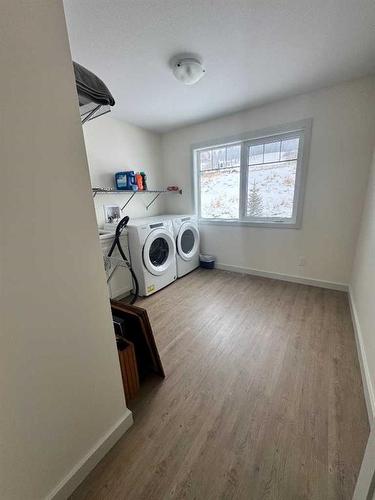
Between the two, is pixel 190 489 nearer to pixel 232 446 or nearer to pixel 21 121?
pixel 232 446

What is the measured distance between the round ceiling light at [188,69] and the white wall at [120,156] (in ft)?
4.33

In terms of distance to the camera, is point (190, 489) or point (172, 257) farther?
Answer: point (172, 257)

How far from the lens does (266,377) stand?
1.39 meters

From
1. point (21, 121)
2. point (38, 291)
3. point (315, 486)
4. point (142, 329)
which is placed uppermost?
point (21, 121)

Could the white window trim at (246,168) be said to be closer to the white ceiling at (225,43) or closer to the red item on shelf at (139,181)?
the white ceiling at (225,43)

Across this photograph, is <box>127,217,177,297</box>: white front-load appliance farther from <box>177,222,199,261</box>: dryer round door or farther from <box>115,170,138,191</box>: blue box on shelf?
<box>115,170,138,191</box>: blue box on shelf

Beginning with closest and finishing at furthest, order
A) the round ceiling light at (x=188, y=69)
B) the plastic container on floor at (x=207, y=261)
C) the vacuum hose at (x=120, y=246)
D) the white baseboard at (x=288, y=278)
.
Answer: the round ceiling light at (x=188, y=69)
the vacuum hose at (x=120, y=246)
the white baseboard at (x=288, y=278)
the plastic container on floor at (x=207, y=261)

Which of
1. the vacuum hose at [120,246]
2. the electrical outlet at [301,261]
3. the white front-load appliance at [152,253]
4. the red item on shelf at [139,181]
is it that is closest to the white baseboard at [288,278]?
the electrical outlet at [301,261]

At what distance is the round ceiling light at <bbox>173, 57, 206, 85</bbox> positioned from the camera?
5.35 ft

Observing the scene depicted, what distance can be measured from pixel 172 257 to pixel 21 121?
91.0 inches

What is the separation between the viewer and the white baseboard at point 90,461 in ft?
2.70

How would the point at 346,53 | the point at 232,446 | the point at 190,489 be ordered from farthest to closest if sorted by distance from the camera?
the point at 346,53 → the point at 232,446 → the point at 190,489

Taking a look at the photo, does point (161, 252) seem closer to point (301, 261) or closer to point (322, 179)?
point (301, 261)

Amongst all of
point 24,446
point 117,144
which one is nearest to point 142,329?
point 24,446
